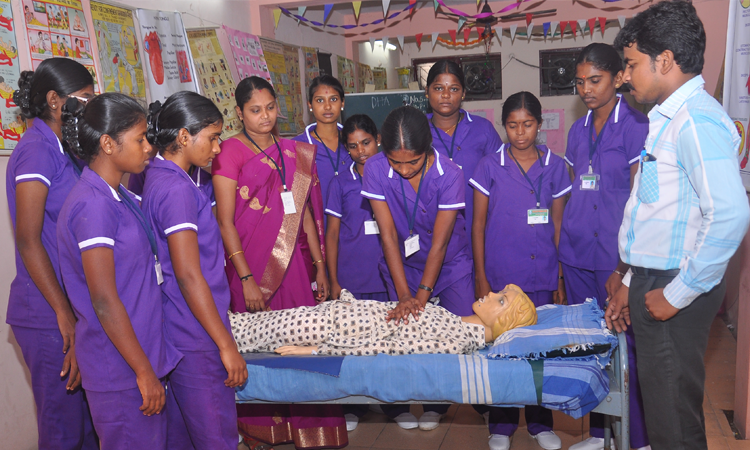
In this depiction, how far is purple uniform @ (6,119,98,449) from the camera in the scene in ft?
6.18

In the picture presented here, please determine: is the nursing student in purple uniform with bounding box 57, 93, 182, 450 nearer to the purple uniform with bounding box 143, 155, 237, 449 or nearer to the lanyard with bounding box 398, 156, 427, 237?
the purple uniform with bounding box 143, 155, 237, 449

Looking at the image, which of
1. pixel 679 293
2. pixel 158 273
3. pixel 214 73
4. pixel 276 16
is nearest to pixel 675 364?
pixel 679 293

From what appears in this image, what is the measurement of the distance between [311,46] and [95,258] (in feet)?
15.5

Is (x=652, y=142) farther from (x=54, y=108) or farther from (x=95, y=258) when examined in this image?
(x=54, y=108)

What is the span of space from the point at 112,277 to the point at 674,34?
1.66 meters

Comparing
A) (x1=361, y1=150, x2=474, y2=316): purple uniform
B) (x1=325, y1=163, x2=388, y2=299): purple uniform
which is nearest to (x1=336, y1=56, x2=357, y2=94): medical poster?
(x1=325, y1=163, x2=388, y2=299): purple uniform

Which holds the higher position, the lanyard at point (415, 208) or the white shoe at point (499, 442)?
the lanyard at point (415, 208)

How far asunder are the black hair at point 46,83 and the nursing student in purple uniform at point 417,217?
3.82 ft

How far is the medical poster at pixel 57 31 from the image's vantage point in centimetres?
257

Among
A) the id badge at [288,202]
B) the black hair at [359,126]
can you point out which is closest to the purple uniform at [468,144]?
the black hair at [359,126]

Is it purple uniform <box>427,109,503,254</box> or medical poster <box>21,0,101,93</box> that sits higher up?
medical poster <box>21,0,101,93</box>

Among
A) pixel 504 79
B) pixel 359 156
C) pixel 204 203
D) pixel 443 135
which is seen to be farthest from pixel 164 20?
pixel 504 79

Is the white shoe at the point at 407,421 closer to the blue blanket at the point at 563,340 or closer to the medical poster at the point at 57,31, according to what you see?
the blue blanket at the point at 563,340

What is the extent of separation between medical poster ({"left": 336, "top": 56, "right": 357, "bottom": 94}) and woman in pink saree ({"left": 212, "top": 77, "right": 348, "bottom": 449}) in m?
3.89
